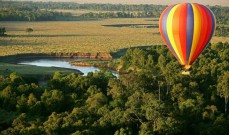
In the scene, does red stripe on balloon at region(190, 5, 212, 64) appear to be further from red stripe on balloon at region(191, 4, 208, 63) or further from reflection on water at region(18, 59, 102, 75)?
reflection on water at region(18, 59, 102, 75)

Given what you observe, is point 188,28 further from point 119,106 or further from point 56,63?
point 56,63

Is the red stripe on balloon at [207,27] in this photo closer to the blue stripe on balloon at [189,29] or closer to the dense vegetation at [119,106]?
the blue stripe on balloon at [189,29]

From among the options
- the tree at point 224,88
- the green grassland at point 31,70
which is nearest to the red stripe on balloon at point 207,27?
the tree at point 224,88

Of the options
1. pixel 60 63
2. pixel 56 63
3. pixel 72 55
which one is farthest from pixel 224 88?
pixel 72 55

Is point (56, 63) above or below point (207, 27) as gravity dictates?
below

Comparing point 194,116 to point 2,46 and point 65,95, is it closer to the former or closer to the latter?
point 65,95

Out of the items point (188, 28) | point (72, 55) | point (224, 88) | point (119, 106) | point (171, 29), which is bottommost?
point (72, 55)

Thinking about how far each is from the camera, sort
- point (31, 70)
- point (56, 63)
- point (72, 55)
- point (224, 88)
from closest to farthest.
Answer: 1. point (224, 88)
2. point (31, 70)
3. point (56, 63)
4. point (72, 55)
